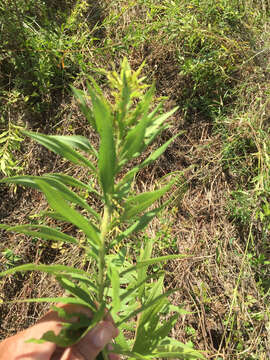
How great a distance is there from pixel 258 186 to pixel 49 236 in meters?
1.49

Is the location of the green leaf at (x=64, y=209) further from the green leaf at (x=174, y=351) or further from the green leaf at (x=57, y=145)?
the green leaf at (x=174, y=351)

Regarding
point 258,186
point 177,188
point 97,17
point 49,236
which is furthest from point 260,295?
Answer: point 97,17

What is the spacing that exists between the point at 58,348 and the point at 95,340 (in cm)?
16

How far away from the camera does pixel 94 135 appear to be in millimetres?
1990

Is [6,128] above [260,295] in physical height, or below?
above

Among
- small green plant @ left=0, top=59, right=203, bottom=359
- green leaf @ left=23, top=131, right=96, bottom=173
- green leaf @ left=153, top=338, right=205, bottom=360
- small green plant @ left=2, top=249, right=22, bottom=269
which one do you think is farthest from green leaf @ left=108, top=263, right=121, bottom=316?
small green plant @ left=2, top=249, right=22, bottom=269

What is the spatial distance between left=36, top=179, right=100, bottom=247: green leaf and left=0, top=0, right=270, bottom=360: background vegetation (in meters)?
1.14

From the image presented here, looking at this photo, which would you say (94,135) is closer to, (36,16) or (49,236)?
(36,16)

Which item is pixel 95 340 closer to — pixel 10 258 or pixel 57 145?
pixel 57 145

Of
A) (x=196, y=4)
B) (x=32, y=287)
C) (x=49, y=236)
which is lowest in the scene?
(x=32, y=287)

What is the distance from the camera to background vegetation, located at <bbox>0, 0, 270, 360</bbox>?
1.77 meters

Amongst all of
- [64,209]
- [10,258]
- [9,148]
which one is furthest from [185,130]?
[64,209]

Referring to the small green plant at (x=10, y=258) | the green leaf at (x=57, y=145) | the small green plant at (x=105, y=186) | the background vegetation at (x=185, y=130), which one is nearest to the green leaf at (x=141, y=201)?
the small green plant at (x=105, y=186)

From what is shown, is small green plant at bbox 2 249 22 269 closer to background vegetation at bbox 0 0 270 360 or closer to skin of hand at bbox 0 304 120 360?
background vegetation at bbox 0 0 270 360
